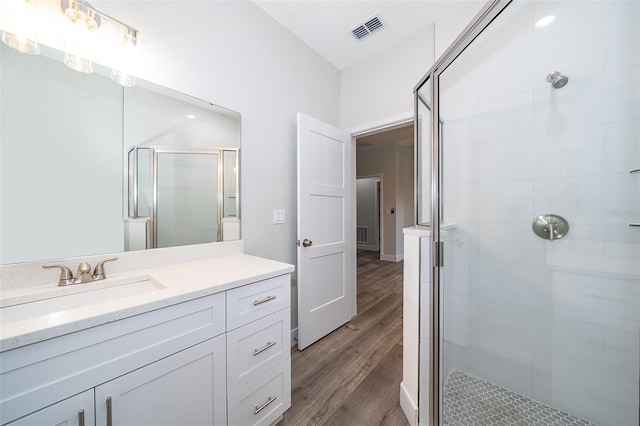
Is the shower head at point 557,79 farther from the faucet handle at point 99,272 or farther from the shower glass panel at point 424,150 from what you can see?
the faucet handle at point 99,272

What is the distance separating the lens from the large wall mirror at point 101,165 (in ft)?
3.13

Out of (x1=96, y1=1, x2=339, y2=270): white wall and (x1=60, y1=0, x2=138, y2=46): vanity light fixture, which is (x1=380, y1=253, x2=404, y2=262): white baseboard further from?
(x1=60, y1=0, x2=138, y2=46): vanity light fixture

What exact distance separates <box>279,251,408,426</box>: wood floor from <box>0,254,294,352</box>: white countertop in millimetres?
861

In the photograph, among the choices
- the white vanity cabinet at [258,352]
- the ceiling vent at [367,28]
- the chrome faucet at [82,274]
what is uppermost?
the ceiling vent at [367,28]

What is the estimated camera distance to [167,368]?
2.78 ft

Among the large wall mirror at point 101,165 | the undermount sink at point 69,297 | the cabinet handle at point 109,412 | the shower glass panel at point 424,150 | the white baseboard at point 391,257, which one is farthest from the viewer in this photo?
the white baseboard at point 391,257

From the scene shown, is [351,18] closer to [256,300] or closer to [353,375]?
[256,300]

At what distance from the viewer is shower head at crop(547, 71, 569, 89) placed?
1.21m

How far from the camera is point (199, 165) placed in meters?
1.55

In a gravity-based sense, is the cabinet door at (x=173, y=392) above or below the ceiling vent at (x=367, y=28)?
below

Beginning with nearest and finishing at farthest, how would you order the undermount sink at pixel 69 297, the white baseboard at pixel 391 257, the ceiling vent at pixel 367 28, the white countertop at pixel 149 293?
the white countertop at pixel 149 293, the undermount sink at pixel 69 297, the ceiling vent at pixel 367 28, the white baseboard at pixel 391 257

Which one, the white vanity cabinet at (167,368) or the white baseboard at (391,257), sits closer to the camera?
the white vanity cabinet at (167,368)

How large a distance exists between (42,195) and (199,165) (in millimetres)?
709

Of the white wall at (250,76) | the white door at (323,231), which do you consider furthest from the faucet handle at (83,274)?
the white door at (323,231)
